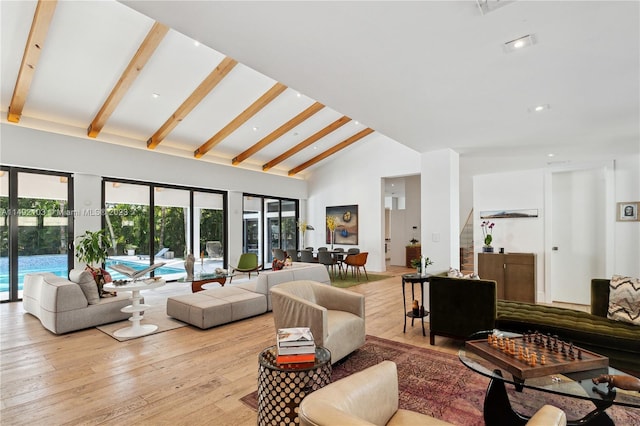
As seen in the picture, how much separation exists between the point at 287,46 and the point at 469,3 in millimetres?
1188

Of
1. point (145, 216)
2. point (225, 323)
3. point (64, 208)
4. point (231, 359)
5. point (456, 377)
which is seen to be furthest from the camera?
point (145, 216)

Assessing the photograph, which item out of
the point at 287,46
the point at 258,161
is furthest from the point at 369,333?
the point at 258,161

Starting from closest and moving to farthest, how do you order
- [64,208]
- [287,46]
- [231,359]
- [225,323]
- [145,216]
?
[287,46]
[231,359]
[225,323]
[64,208]
[145,216]

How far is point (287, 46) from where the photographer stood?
89.6 inches

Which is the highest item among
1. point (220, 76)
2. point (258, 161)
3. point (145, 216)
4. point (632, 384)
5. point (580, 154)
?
point (220, 76)

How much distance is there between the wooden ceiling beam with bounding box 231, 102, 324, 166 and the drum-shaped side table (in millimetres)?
6374

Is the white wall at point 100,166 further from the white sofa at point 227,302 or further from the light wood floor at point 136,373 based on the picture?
the white sofa at point 227,302

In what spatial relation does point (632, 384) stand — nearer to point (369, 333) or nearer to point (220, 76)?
point (369, 333)

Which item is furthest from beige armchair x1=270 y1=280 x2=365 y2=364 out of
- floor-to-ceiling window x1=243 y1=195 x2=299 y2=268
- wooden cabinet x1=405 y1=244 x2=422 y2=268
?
wooden cabinet x1=405 y1=244 x2=422 y2=268

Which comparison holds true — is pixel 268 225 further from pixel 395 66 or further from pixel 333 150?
pixel 395 66

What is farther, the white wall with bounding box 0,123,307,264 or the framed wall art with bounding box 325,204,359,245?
the framed wall art with bounding box 325,204,359,245

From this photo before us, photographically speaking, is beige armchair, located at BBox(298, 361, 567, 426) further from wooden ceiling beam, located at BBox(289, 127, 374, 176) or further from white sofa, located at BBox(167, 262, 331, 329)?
wooden ceiling beam, located at BBox(289, 127, 374, 176)

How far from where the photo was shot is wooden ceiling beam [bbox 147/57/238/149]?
5.38 meters

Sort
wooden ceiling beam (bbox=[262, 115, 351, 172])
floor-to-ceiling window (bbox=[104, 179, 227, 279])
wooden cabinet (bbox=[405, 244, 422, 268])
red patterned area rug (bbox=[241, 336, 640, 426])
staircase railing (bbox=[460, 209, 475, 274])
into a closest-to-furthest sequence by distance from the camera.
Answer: red patterned area rug (bbox=[241, 336, 640, 426])
floor-to-ceiling window (bbox=[104, 179, 227, 279])
staircase railing (bbox=[460, 209, 475, 274])
wooden ceiling beam (bbox=[262, 115, 351, 172])
wooden cabinet (bbox=[405, 244, 422, 268])
